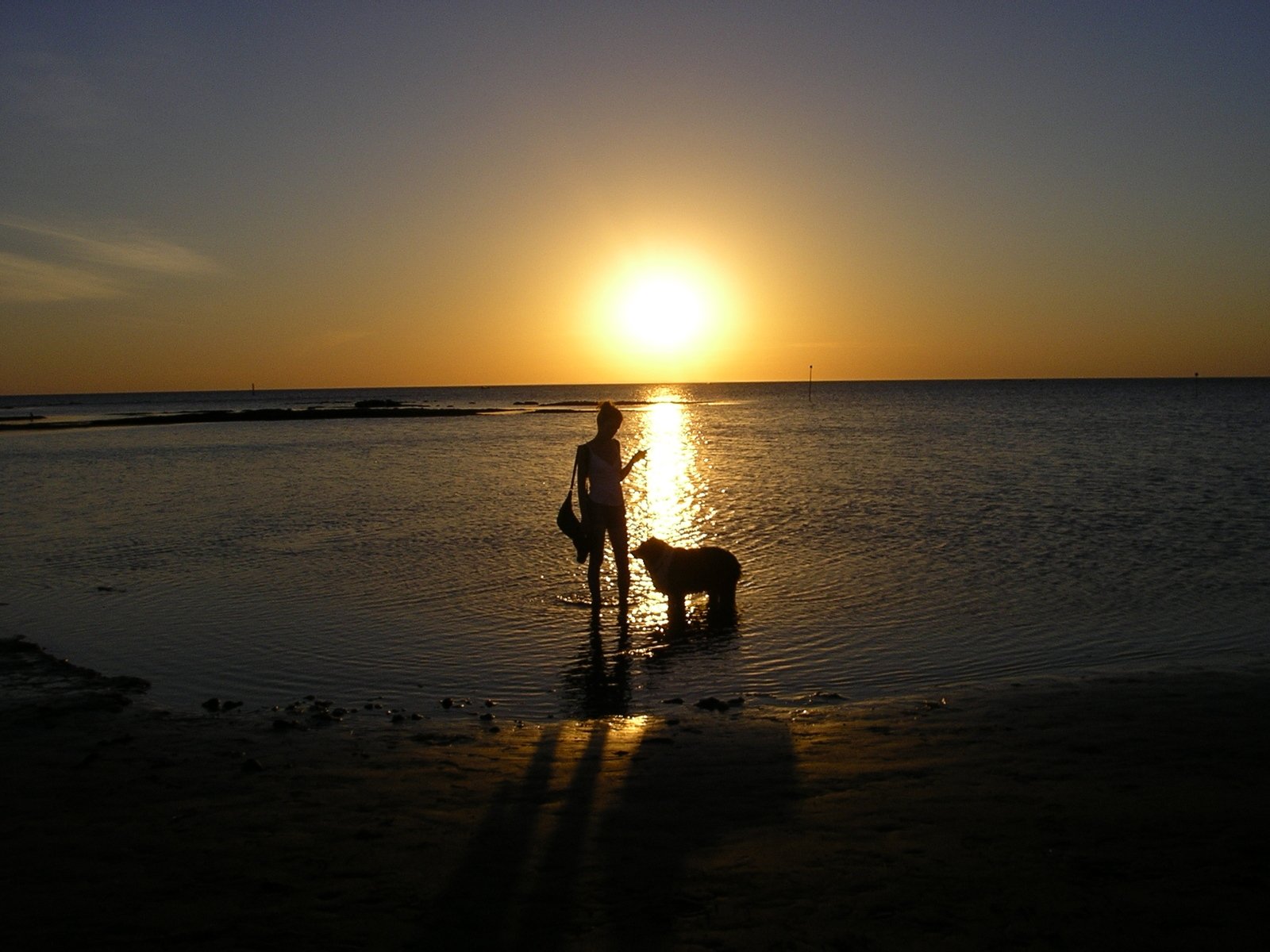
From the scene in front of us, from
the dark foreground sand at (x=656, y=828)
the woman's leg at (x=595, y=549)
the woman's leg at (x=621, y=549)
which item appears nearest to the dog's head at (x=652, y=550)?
the woman's leg at (x=621, y=549)

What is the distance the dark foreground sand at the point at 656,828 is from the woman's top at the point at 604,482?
10.8 ft

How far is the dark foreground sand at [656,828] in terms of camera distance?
3.55 m

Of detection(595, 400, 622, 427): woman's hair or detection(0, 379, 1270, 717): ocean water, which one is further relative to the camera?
detection(595, 400, 622, 427): woman's hair

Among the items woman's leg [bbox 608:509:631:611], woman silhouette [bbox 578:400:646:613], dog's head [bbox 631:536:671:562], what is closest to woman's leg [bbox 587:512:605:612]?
woman silhouette [bbox 578:400:646:613]

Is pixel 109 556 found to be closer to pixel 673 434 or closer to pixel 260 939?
pixel 260 939

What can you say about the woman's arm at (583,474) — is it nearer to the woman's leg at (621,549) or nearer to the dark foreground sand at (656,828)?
the woman's leg at (621,549)

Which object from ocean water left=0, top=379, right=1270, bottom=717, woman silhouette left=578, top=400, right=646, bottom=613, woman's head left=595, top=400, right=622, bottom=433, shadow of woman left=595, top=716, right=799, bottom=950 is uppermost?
woman's head left=595, top=400, right=622, bottom=433

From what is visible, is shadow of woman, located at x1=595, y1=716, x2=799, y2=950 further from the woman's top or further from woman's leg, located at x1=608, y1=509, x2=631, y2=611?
the woman's top

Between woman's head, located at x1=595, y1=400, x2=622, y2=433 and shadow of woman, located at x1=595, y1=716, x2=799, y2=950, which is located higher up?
woman's head, located at x1=595, y1=400, x2=622, y2=433

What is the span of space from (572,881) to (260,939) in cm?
124

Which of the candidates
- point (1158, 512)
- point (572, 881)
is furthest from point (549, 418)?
point (572, 881)

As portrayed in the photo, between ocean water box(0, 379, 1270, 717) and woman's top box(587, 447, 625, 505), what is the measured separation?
1286 millimetres

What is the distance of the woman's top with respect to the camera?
923 cm

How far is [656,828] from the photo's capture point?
445 centimetres
